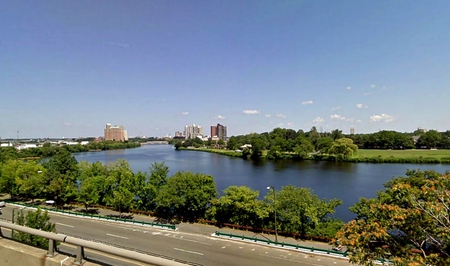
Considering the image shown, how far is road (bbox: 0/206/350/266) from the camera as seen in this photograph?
12734mm

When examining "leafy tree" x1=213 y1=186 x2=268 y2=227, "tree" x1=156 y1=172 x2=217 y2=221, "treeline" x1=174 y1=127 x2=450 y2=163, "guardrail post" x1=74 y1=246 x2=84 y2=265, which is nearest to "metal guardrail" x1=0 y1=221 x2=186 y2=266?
"guardrail post" x1=74 y1=246 x2=84 y2=265

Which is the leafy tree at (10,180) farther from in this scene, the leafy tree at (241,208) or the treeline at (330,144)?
the treeline at (330,144)

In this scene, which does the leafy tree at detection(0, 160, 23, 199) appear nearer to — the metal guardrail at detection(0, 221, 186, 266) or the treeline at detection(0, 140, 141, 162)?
the treeline at detection(0, 140, 141, 162)

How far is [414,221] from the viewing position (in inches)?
198

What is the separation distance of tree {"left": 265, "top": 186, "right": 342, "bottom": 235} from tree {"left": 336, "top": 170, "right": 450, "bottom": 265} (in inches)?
453

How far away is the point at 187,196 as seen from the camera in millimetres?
20641

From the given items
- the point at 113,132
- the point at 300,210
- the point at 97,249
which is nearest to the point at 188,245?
the point at 300,210

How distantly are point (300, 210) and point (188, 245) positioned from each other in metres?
7.96

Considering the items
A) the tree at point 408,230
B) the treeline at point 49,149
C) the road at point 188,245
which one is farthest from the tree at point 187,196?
the treeline at point 49,149

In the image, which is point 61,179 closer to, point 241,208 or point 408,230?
point 241,208

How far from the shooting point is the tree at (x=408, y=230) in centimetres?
464

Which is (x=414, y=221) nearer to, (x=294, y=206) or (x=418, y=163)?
(x=294, y=206)

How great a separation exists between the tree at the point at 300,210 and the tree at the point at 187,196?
Answer: 604 cm

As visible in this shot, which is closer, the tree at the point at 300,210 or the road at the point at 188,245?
the road at the point at 188,245
